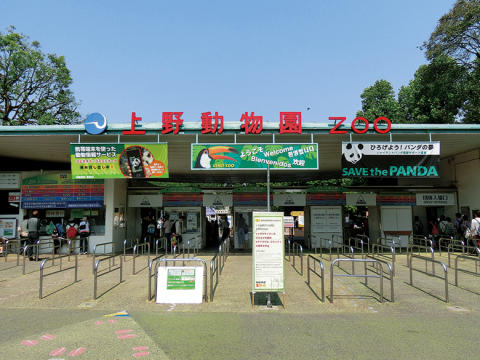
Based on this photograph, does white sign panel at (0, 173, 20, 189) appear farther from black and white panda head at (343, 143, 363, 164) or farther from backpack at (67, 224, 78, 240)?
black and white panda head at (343, 143, 363, 164)

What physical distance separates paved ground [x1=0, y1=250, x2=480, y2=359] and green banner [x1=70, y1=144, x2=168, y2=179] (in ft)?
14.5

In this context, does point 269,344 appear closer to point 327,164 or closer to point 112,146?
point 112,146

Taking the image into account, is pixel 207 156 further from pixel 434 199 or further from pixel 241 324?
pixel 434 199

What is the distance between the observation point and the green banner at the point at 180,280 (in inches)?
266

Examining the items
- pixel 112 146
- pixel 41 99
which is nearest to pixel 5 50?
pixel 41 99

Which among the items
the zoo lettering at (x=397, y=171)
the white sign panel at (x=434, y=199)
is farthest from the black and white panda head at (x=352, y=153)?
the white sign panel at (x=434, y=199)

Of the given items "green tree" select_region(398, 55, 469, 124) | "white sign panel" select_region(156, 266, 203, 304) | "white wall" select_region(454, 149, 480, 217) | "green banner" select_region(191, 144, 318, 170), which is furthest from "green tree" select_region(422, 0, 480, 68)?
"white sign panel" select_region(156, 266, 203, 304)

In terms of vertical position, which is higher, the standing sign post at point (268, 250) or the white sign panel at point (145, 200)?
the white sign panel at point (145, 200)

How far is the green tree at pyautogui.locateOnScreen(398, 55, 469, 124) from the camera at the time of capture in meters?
20.7

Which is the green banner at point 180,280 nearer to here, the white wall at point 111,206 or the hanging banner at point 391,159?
the hanging banner at point 391,159

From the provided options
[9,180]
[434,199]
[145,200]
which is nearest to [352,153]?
[434,199]

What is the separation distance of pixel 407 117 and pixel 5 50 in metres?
31.4

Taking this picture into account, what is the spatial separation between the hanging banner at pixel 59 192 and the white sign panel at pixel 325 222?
9.74 m

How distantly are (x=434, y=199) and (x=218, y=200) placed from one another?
10234 mm
